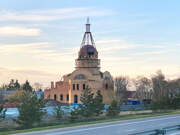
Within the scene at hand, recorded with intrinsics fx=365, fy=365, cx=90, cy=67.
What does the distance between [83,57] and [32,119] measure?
6461cm

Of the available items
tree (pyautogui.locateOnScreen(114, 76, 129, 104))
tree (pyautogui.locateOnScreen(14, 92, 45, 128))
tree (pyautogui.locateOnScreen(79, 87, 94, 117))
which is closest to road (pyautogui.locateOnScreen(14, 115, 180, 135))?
tree (pyautogui.locateOnScreen(14, 92, 45, 128))

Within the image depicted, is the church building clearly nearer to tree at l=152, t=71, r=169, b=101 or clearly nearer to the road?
tree at l=152, t=71, r=169, b=101

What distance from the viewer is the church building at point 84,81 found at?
9200 cm

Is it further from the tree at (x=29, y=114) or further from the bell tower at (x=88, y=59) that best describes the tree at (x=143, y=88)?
the tree at (x=29, y=114)

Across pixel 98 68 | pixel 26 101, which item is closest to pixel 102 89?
pixel 98 68

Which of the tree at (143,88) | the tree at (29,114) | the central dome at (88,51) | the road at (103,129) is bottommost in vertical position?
the road at (103,129)

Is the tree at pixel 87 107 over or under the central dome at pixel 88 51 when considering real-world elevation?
under

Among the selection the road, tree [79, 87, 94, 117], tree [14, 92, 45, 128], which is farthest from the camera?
tree [79, 87, 94, 117]

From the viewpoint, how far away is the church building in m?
92.0

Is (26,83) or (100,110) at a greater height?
(26,83)

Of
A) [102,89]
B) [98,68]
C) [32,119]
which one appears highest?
[98,68]

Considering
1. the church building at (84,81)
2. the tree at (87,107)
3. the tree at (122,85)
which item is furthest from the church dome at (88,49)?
the tree at (87,107)

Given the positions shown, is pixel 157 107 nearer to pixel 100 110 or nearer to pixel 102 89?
pixel 100 110

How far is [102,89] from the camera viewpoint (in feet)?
303
